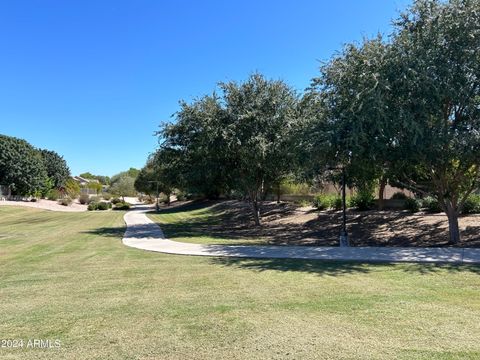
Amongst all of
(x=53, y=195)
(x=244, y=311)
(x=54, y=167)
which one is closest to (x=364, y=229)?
(x=244, y=311)

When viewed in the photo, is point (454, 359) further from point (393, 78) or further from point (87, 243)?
point (87, 243)

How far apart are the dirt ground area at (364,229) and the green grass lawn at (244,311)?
20.9ft

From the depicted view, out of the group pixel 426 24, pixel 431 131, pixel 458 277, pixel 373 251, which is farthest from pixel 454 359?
pixel 426 24

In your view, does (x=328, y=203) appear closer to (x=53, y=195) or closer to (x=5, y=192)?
(x=5, y=192)

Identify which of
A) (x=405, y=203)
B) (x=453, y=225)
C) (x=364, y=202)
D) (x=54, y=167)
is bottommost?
(x=453, y=225)

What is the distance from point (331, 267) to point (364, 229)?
384 inches

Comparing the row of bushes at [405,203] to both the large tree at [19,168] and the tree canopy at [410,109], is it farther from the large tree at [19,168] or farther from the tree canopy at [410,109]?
the large tree at [19,168]

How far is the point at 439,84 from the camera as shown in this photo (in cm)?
1223

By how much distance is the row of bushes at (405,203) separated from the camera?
17797mm

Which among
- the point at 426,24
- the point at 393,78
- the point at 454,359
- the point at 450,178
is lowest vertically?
the point at 454,359

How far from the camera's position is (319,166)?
48.2ft

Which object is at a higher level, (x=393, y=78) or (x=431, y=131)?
(x=393, y=78)

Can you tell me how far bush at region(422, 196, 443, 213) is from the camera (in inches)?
764

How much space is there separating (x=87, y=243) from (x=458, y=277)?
12.0 m
